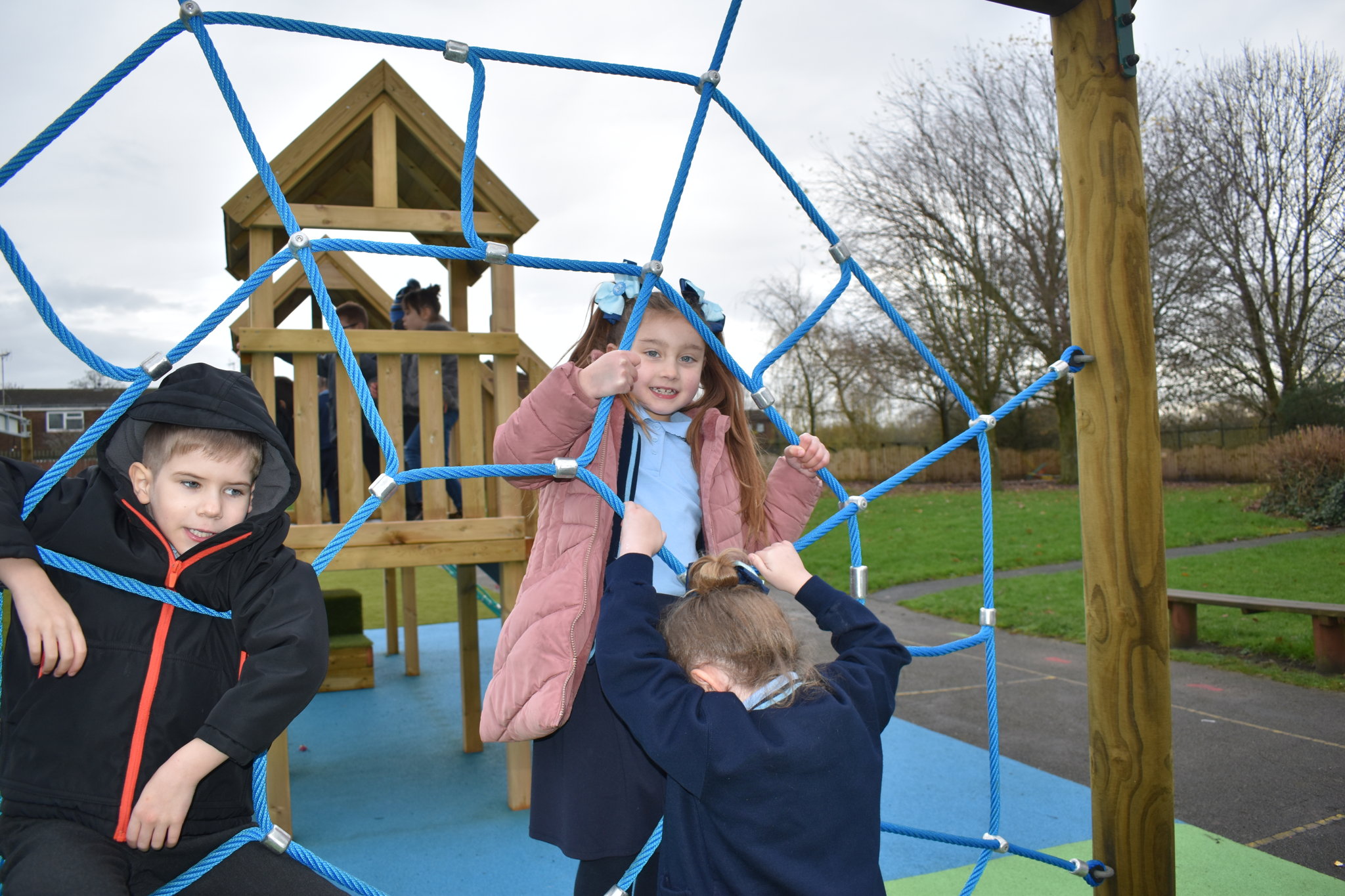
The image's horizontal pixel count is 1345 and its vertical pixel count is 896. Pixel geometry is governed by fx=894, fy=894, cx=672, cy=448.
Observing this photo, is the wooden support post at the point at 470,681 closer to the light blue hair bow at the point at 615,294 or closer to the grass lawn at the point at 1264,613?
the light blue hair bow at the point at 615,294

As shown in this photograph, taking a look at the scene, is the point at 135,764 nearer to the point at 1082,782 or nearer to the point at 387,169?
the point at 387,169

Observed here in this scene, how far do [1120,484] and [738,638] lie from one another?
40.2 inches

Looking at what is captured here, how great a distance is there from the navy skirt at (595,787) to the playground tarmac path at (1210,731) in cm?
191

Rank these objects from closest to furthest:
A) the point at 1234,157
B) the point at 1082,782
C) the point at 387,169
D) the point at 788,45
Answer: the point at 788,45
the point at 387,169
the point at 1082,782
the point at 1234,157

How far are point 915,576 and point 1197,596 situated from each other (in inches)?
142

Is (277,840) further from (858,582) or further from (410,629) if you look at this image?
(410,629)

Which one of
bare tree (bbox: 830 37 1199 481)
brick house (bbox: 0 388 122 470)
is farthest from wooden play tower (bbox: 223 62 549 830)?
brick house (bbox: 0 388 122 470)

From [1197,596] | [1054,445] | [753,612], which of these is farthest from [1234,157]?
[1054,445]

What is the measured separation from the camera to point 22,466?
112 centimetres

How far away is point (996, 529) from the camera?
919 centimetres

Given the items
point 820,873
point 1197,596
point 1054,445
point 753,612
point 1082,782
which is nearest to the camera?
point 820,873

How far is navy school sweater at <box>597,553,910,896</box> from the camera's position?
38.3 inches

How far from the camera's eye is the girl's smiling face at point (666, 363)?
146 centimetres

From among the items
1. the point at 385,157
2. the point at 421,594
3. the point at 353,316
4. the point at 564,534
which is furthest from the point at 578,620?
the point at 421,594
